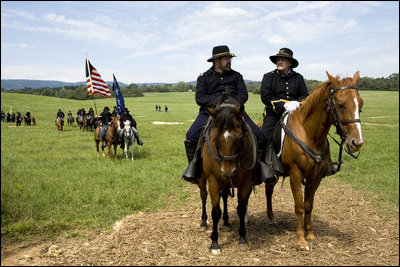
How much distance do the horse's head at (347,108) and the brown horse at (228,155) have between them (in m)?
1.45

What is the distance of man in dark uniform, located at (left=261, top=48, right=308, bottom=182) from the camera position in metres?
6.09

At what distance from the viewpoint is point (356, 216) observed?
22.4ft

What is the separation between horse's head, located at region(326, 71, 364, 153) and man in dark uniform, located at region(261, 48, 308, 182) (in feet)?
4.36

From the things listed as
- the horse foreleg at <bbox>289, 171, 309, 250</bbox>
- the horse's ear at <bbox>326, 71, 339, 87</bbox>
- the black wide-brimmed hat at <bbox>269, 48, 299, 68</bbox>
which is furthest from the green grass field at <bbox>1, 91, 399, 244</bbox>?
the black wide-brimmed hat at <bbox>269, 48, 299, 68</bbox>

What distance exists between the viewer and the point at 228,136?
171 inches

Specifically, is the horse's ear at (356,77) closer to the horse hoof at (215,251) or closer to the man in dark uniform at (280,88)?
the man in dark uniform at (280,88)

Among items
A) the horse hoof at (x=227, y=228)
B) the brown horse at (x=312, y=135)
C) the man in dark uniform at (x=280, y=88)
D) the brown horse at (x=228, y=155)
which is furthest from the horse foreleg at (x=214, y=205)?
the man in dark uniform at (x=280, y=88)

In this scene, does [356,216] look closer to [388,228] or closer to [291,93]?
[388,228]

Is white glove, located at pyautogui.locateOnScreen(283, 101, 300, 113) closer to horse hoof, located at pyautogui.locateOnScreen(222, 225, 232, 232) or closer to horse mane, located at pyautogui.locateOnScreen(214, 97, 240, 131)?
horse mane, located at pyautogui.locateOnScreen(214, 97, 240, 131)

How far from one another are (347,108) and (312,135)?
912 millimetres

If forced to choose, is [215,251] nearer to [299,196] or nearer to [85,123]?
[299,196]

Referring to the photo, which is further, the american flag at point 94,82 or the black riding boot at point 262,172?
the american flag at point 94,82

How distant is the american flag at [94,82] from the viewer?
54.0 ft

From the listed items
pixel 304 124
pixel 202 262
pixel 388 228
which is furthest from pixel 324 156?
pixel 202 262
